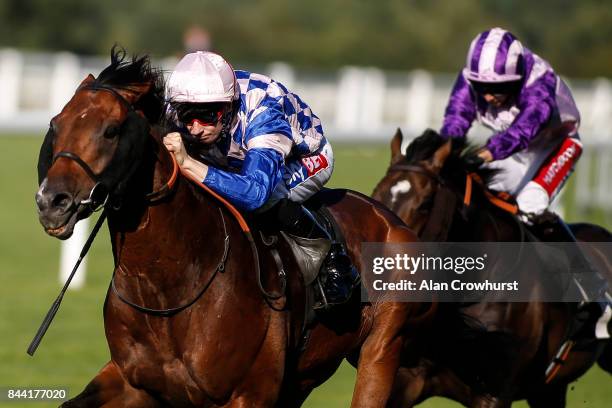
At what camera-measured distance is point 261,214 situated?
455cm

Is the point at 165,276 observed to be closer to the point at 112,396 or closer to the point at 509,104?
the point at 112,396

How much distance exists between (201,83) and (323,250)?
88cm

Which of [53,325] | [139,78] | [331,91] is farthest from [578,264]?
[331,91]

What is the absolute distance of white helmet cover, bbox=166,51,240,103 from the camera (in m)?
4.26

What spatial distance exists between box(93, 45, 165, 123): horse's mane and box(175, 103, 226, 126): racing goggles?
140 mm

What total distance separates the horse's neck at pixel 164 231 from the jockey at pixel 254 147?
0.10 metres

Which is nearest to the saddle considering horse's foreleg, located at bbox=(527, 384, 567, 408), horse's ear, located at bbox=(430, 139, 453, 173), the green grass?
horse's ear, located at bbox=(430, 139, 453, 173)

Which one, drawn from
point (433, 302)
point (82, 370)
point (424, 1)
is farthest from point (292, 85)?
point (424, 1)

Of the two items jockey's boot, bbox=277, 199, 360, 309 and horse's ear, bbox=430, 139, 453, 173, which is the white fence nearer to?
horse's ear, bbox=430, 139, 453, 173

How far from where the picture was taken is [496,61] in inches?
250

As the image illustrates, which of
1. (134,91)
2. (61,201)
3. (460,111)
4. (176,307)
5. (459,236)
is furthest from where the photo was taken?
(460,111)

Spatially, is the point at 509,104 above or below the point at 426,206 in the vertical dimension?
above

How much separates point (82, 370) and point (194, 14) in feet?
107

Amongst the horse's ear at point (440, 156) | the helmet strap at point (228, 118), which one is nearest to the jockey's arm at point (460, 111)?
the horse's ear at point (440, 156)
